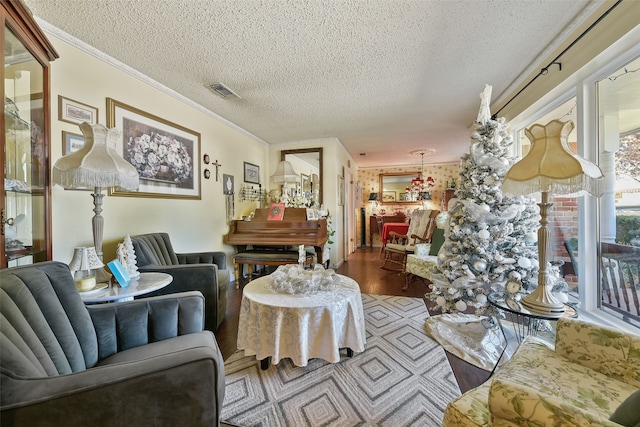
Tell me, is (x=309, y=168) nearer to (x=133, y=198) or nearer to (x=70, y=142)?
(x=133, y=198)

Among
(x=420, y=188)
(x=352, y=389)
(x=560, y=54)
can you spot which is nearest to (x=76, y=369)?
(x=352, y=389)

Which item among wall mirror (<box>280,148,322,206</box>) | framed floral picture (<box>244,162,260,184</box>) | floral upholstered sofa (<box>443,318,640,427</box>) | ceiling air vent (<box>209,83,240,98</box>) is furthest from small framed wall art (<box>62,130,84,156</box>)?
wall mirror (<box>280,148,322,206</box>)

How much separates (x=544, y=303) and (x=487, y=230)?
68 centimetres

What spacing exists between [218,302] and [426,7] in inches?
107

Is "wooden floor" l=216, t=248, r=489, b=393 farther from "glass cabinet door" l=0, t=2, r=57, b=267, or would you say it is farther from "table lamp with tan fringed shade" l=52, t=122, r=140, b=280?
"glass cabinet door" l=0, t=2, r=57, b=267

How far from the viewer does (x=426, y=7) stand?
160 cm

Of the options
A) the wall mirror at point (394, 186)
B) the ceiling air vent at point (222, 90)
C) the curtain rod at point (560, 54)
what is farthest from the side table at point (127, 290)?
the wall mirror at point (394, 186)

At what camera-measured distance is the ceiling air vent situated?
2.61 meters

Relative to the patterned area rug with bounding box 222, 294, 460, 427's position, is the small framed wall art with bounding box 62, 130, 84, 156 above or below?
above

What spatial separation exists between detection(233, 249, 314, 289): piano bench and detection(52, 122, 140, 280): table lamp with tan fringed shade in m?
1.91

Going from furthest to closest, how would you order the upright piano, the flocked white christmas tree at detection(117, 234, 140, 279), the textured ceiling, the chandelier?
the chandelier, the upright piano, the flocked white christmas tree at detection(117, 234, 140, 279), the textured ceiling

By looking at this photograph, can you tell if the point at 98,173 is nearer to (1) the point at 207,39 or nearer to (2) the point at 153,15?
(2) the point at 153,15

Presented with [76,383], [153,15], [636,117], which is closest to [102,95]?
[153,15]

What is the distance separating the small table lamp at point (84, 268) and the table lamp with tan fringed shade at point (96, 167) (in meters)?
0.17
